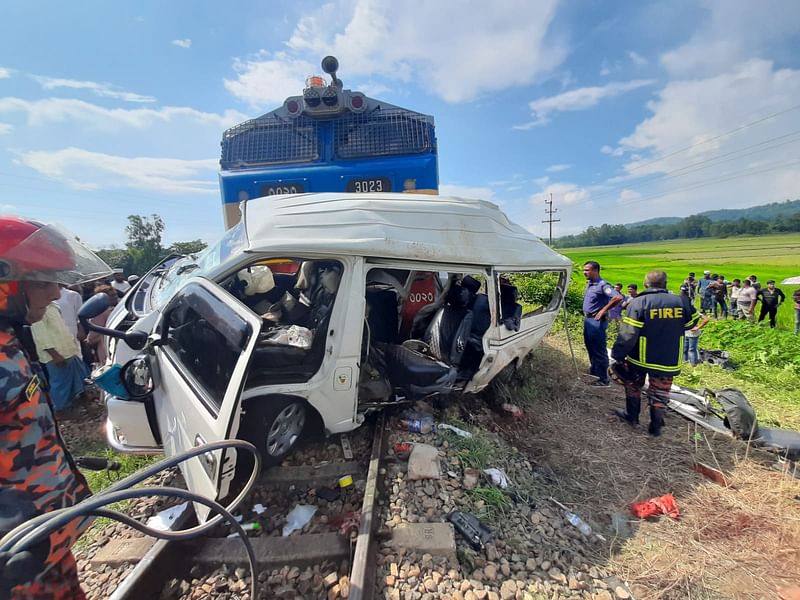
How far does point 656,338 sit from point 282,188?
5.57m

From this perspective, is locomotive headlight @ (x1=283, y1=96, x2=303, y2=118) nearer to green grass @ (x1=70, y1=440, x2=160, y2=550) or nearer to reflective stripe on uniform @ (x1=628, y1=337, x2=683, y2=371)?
green grass @ (x1=70, y1=440, x2=160, y2=550)

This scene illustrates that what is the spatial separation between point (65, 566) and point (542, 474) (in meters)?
3.53

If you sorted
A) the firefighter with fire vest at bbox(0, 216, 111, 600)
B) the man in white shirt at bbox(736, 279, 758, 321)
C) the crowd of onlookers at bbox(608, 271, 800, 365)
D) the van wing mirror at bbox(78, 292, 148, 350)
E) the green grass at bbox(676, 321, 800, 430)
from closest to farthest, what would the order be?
1. the firefighter with fire vest at bbox(0, 216, 111, 600)
2. the van wing mirror at bbox(78, 292, 148, 350)
3. the green grass at bbox(676, 321, 800, 430)
4. the crowd of onlookers at bbox(608, 271, 800, 365)
5. the man in white shirt at bbox(736, 279, 758, 321)

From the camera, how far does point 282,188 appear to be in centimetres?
596

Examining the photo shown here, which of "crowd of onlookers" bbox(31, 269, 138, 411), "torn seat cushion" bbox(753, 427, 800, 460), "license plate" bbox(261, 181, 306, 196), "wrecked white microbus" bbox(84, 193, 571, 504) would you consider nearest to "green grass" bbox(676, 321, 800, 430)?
"torn seat cushion" bbox(753, 427, 800, 460)

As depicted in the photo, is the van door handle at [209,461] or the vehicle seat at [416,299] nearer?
the van door handle at [209,461]

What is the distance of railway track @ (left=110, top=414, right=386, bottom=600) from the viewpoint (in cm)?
223

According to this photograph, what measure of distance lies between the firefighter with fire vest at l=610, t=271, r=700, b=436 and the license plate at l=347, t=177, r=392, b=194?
3.86 meters

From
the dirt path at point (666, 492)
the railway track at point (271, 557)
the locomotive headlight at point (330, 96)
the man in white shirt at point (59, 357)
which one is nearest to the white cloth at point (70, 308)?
Answer: the man in white shirt at point (59, 357)

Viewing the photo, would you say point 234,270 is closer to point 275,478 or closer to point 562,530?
point 275,478

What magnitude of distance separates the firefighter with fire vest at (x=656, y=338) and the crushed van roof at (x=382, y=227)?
1755 millimetres

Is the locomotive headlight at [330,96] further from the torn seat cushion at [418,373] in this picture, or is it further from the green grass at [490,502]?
the green grass at [490,502]

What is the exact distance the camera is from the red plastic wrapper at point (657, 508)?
315 centimetres

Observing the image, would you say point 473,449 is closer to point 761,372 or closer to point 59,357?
point 59,357
